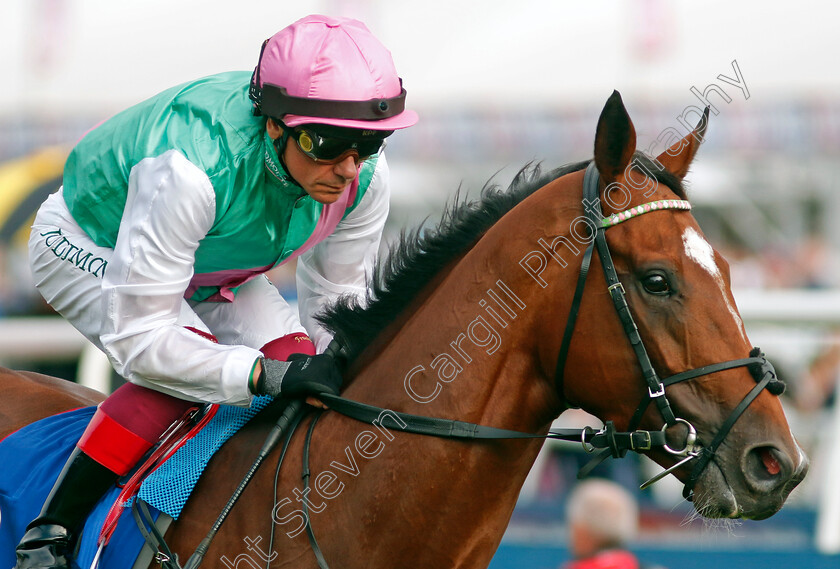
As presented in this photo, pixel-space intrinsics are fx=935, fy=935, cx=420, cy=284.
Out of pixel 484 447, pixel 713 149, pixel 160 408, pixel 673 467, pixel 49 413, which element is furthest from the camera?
pixel 713 149

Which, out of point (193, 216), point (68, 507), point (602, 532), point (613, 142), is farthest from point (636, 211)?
point (602, 532)

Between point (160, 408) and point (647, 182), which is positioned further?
point (160, 408)

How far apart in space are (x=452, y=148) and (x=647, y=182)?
1111cm

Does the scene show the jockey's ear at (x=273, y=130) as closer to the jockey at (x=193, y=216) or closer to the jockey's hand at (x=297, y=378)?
the jockey at (x=193, y=216)

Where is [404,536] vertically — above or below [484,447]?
below

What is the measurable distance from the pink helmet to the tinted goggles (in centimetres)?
3

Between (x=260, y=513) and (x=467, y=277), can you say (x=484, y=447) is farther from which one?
(x=260, y=513)

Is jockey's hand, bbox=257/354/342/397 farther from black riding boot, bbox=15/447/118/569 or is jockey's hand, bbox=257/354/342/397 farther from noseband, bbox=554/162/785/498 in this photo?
noseband, bbox=554/162/785/498

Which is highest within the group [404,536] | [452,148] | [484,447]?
[484,447]

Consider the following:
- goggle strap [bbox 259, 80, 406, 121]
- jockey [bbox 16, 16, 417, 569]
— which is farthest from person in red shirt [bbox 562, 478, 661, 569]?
goggle strap [bbox 259, 80, 406, 121]

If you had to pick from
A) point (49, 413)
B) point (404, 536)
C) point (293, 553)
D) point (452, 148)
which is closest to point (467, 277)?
point (404, 536)

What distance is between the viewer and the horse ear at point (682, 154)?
2.38 metres

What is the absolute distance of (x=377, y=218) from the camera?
3.11 metres

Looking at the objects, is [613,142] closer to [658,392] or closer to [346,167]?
[658,392]
